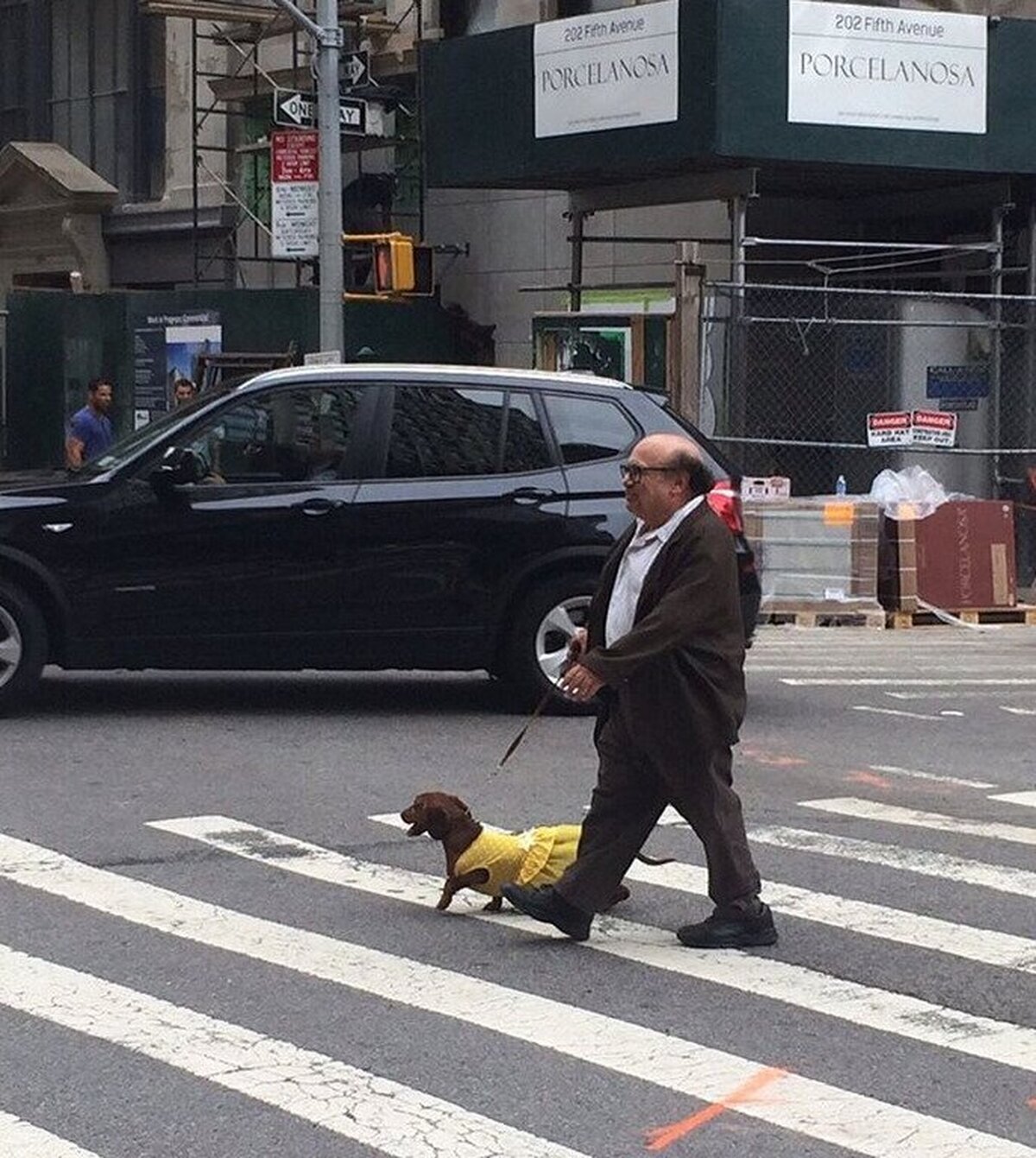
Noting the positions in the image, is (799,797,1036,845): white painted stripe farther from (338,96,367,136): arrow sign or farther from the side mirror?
(338,96,367,136): arrow sign

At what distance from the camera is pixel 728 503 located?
1216 centimetres

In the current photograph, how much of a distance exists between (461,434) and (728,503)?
1.48 meters

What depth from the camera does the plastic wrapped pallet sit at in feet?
58.5

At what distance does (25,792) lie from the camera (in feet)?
32.3

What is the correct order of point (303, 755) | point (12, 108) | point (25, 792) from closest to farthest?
point (25, 792) → point (303, 755) → point (12, 108)

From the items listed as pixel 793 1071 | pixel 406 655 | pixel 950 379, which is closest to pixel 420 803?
pixel 793 1071

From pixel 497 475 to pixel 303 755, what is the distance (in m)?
2.11

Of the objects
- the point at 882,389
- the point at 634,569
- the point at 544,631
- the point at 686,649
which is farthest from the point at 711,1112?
the point at 882,389

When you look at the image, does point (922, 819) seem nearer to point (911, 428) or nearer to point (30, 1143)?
point (30, 1143)

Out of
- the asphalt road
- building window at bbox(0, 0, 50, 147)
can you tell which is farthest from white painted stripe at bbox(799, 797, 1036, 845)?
building window at bbox(0, 0, 50, 147)

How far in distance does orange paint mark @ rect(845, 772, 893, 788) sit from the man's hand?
12.7ft

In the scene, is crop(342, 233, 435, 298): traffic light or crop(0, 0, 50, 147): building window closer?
crop(342, 233, 435, 298): traffic light

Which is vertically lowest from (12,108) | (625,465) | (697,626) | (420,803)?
(420,803)

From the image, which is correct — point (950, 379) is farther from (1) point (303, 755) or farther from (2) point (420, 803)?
(2) point (420, 803)
